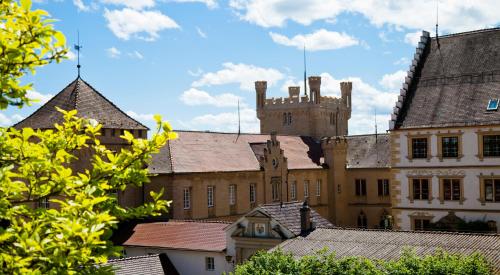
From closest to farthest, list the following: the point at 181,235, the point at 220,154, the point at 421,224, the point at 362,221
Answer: the point at 181,235
the point at 421,224
the point at 220,154
the point at 362,221

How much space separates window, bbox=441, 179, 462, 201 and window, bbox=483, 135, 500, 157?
259 centimetres

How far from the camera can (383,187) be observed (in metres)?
67.0

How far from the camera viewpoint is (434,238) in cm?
3241

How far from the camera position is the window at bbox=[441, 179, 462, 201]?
41938 millimetres

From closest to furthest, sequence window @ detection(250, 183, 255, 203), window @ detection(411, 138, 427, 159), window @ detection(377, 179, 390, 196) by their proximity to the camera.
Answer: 1. window @ detection(411, 138, 427, 159)
2. window @ detection(250, 183, 255, 203)
3. window @ detection(377, 179, 390, 196)

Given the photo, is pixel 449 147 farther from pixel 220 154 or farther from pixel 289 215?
pixel 220 154

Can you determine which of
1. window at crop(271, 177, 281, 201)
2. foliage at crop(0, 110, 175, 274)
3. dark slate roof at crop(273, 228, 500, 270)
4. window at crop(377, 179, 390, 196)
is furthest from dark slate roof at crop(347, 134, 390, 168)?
foliage at crop(0, 110, 175, 274)

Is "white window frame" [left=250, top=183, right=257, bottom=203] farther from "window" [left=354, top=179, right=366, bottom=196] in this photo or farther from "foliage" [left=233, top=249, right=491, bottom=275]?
"foliage" [left=233, top=249, right=491, bottom=275]

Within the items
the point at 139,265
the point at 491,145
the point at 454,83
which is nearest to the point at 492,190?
the point at 491,145

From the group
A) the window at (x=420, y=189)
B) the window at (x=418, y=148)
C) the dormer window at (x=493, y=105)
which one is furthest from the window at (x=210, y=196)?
the dormer window at (x=493, y=105)

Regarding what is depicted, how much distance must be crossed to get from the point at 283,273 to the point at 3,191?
796 inches

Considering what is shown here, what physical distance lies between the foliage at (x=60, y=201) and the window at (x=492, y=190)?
34191mm

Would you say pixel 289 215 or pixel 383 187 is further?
pixel 383 187

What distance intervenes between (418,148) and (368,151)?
88.5ft
